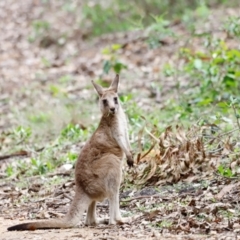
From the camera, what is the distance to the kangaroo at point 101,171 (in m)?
5.85

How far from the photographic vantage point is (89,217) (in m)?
6.07

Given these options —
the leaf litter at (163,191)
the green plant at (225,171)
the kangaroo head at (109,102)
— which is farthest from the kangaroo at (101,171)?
the green plant at (225,171)

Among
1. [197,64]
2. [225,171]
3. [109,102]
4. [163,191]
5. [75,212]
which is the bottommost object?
[75,212]

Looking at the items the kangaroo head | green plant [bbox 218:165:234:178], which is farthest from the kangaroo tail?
green plant [bbox 218:165:234:178]

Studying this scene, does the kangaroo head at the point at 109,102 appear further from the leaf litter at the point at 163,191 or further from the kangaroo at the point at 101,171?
the leaf litter at the point at 163,191

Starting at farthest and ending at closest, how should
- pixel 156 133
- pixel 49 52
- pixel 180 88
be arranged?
1. pixel 49 52
2. pixel 180 88
3. pixel 156 133

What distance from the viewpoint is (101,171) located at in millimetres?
5902

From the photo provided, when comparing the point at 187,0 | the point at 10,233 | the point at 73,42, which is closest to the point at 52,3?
the point at 73,42

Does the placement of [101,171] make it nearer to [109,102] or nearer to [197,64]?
[109,102]

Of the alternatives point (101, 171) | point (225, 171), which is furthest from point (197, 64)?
point (101, 171)

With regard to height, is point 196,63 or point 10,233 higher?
point 196,63

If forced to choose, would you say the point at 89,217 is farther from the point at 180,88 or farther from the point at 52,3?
the point at 52,3

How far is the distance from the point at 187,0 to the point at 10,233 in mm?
11537

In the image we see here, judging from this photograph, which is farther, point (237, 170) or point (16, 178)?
point (16, 178)
